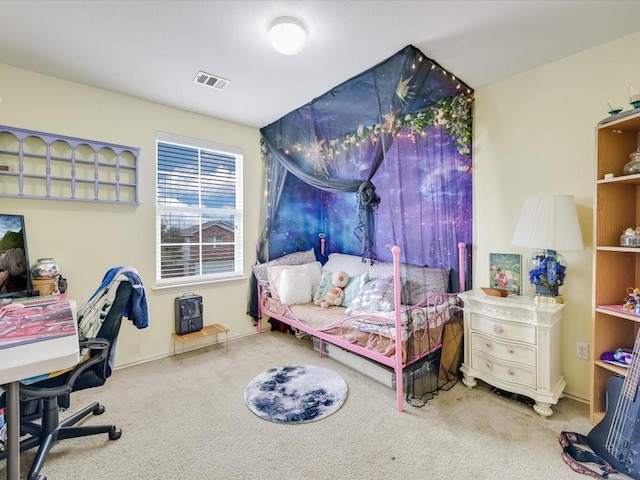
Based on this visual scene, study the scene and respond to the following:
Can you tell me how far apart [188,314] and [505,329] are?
9.38ft

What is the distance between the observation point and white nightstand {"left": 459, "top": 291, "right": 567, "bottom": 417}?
2.00 m

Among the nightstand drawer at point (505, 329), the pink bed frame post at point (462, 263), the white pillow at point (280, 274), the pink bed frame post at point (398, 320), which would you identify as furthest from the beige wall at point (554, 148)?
the white pillow at point (280, 274)

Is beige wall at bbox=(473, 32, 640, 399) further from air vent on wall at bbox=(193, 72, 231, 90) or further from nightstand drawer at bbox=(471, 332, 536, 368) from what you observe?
air vent on wall at bbox=(193, 72, 231, 90)

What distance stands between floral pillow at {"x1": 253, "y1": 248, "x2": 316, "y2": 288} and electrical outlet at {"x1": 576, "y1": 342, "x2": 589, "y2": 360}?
262 centimetres

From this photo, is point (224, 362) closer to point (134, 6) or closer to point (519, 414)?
point (519, 414)

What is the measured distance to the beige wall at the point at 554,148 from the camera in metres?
Answer: 2.08

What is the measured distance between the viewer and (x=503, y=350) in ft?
7.09

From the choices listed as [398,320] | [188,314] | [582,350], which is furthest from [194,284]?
[582,350]

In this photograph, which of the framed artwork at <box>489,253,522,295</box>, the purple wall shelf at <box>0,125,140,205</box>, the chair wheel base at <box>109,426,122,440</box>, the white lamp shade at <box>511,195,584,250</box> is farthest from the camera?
the framed artwork at <box>489,253,522,295</box>

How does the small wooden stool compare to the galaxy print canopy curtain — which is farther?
the small wooden stool

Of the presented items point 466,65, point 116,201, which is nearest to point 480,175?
point 466,65

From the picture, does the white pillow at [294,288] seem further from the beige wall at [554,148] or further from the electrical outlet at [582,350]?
the electrical outlet at [582,350]

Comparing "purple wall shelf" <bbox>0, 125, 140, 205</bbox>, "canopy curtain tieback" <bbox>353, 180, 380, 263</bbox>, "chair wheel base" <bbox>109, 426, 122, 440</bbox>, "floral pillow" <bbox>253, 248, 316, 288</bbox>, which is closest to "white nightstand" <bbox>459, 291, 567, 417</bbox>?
"canopy curtain tieback" <bbox>353, 180, 380, 263</bbox>

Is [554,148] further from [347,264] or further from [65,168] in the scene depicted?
[65,168]
